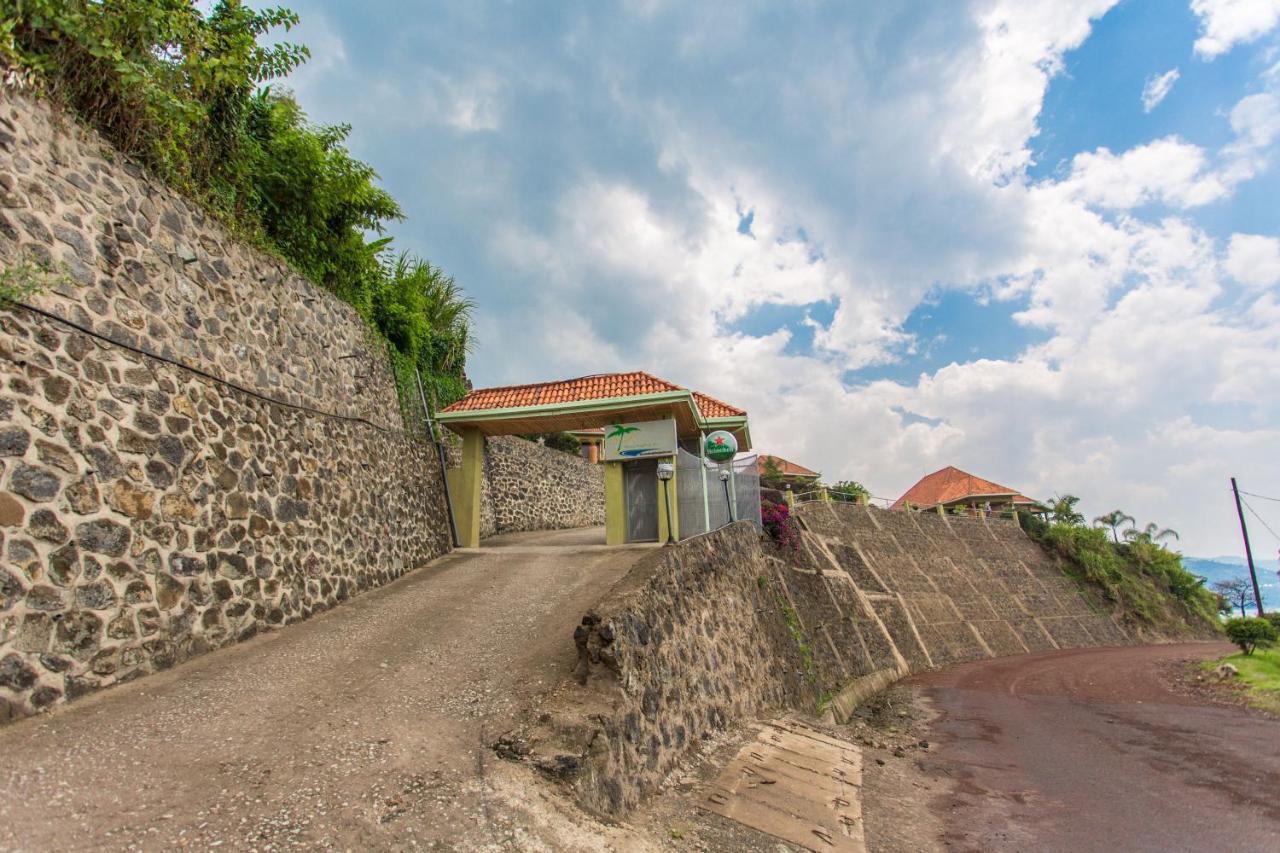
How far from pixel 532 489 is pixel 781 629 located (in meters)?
10.1

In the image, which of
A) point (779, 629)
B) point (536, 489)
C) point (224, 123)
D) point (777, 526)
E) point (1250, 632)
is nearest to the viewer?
point (224, 123)

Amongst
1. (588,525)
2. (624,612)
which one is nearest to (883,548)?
(588,525)

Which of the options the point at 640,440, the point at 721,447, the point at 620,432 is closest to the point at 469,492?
the point at 620,432

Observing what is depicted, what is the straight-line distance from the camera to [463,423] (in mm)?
13305

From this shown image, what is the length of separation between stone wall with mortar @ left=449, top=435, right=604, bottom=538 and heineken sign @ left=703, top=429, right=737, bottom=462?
5965 mm

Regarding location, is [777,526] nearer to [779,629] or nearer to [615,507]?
[779,629]

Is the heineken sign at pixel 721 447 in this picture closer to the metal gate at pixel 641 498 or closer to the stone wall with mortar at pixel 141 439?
the metal gate at pixel 641 498

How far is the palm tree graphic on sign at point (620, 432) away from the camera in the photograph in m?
13.3

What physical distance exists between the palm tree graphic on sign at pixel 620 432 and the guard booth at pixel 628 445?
22mm

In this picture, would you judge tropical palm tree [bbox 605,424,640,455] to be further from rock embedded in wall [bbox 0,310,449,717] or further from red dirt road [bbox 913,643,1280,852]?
red dirt road [bbox 913,643,1280,852]

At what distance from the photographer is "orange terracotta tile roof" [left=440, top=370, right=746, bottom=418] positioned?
1295 centimetres

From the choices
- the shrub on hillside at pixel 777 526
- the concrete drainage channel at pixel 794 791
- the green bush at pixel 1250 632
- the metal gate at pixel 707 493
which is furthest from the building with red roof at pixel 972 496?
the concrete drainage channel at pixel 794 791

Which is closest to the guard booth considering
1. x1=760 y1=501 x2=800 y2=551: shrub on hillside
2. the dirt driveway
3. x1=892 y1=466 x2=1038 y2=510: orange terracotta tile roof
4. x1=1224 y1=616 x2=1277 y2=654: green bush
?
x1=760 y1=501 x2=800 y2=551: shrub on hillside

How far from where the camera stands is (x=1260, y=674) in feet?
52.8
